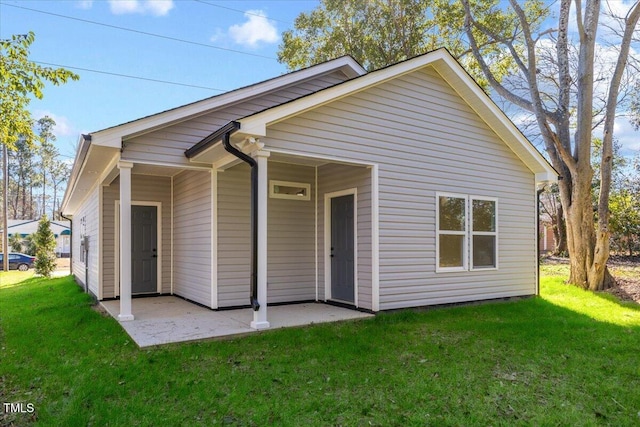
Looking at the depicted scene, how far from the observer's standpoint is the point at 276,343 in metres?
5.20

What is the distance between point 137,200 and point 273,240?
323 centimetres

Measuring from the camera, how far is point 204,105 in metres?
7.23

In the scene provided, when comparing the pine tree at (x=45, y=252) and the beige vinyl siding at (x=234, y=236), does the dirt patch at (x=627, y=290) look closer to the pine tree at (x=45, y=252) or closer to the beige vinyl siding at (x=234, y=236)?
the beige vinyl siding at (x=234, y=236)

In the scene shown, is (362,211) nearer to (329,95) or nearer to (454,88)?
(329,95)

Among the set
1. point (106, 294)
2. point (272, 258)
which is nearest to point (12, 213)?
point (106, 294)

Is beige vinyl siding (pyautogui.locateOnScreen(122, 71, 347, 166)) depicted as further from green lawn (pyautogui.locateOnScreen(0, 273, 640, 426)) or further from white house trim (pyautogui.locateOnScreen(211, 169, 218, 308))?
green lawn (pyautogui.locateOnScreen(0, 273, 640, 426))

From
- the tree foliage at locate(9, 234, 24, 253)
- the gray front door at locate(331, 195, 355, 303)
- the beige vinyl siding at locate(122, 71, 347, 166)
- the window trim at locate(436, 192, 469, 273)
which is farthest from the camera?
the tree foliage at locate(9, 234, 24, 253)

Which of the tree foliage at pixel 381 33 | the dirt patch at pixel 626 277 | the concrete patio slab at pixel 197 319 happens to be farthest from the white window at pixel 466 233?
the tree foliage at pixel 381 33

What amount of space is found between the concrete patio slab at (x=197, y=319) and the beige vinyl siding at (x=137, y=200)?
29.7 inches

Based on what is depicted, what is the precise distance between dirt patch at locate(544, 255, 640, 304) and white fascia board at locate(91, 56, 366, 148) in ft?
23.8

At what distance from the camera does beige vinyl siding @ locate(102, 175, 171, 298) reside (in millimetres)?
8766

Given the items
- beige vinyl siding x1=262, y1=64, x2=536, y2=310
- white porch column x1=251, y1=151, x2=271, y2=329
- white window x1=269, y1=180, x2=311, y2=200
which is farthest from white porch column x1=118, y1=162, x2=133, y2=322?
white window x1=269, y1=180, x2=311, y2=200

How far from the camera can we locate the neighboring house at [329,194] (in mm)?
6363

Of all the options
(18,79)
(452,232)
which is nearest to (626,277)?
(452,232)
